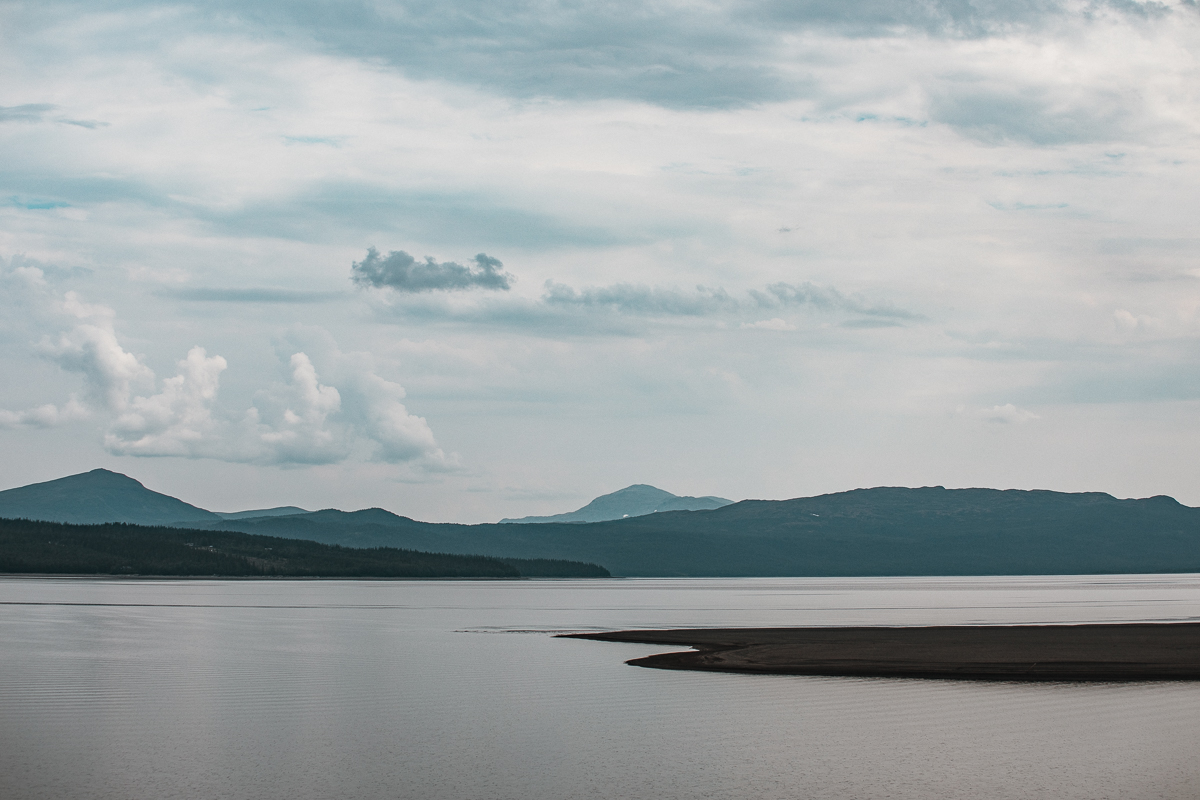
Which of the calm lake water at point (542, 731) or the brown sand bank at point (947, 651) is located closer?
the calm lake water at point (542, 731)

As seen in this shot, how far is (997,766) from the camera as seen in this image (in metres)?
33.8

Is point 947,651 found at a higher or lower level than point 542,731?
higher

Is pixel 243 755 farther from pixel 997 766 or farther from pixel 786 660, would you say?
pixel 786 660

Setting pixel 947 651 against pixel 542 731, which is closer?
pixel 542 731

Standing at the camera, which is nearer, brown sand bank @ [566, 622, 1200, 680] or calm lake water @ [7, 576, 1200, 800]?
calm lake water @ [7, 576, 1200, 800]

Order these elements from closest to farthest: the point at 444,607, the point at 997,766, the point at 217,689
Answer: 1. the point at 997,766
2. the point at 217,689
3. the point at 444,607

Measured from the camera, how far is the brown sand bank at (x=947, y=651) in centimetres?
5831

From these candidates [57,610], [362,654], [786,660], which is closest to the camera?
[786,660]

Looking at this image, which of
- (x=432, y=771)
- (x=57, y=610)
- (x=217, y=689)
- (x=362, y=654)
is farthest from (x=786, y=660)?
(x=57, y=610)

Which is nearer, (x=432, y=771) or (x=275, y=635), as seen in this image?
(x=432, y=771)

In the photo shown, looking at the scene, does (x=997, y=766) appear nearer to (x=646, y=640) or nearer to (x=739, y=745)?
(x=739, y=745)

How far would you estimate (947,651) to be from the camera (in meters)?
68.8

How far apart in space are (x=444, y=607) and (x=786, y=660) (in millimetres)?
93337

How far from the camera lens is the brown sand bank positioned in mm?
58312
